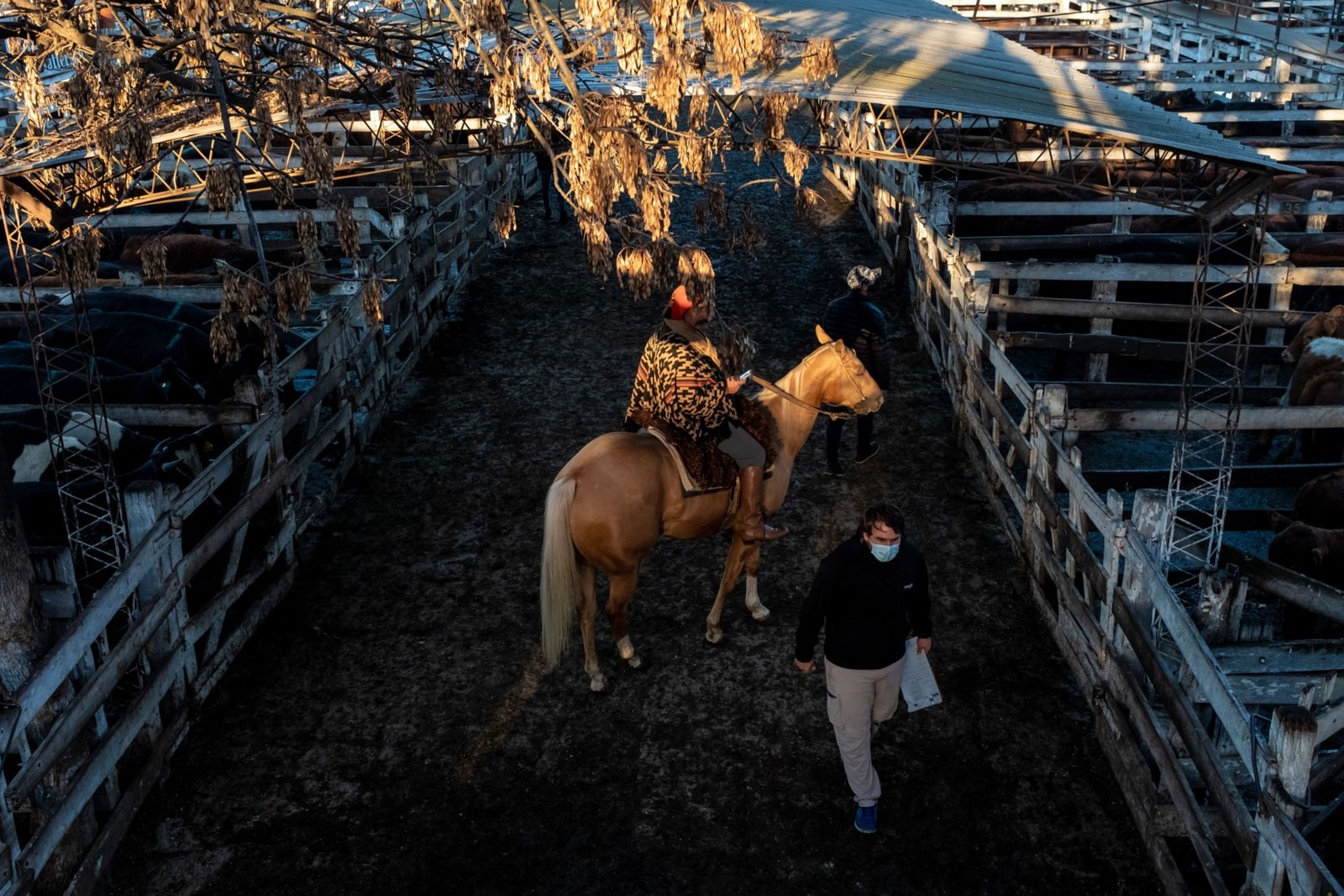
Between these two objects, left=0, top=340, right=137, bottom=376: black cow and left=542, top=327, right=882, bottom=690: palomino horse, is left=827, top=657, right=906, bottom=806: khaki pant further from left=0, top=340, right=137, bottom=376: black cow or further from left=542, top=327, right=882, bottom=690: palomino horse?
left=0, top=340, right=137, bottom=376: black cow

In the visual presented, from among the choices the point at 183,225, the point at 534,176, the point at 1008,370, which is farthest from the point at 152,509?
the point at 534,176

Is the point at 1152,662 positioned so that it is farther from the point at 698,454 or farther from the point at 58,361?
the point at 58,361

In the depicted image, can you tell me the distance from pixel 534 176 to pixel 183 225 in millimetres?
8247

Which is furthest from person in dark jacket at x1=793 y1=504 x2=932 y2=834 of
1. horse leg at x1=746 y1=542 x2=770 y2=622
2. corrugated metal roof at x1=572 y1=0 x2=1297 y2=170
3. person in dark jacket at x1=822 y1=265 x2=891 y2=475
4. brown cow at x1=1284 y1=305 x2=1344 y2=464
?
brown cow at x1=1284 y1=305 x2=1344 y2=464

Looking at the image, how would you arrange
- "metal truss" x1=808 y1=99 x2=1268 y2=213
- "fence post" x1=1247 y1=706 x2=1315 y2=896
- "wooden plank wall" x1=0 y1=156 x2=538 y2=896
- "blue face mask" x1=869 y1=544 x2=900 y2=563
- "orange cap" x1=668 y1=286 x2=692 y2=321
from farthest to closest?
"metal truss" x1=808 y1=99 x2=1268 y2=213 < "orange cap" x1=668 y1=286 x2=692 y2=321 < "blue face mask" x1=869 y1=544 x2=900 y2=563 < "wooden plank wall" x1=0 y1=156 x2=538 y2=896 < "fence post" x1=1247 y1=706 x2=1315 y2=896

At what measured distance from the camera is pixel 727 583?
7375 mm

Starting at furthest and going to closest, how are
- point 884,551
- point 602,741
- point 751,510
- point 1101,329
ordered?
1. point 1101,329
2. point 751,510
3. point 602,741
4. point 884,551

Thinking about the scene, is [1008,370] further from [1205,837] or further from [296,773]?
[296,773]

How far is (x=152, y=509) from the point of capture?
6223 millimetres

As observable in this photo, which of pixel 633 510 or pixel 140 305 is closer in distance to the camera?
pixel 633 510

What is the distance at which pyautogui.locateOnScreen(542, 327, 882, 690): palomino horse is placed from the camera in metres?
6.43

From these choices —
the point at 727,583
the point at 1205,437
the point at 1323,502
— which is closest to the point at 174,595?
the point at 727,583

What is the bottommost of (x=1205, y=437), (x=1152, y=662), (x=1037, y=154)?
(x=1152, y=662)

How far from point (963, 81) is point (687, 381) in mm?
6812
